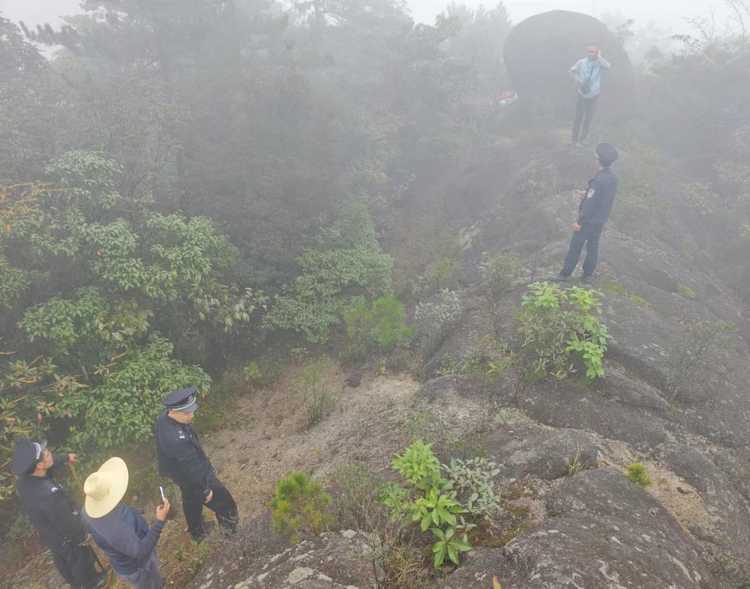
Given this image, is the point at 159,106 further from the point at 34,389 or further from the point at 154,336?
the point at 34,389

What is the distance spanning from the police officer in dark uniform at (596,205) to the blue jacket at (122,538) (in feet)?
24.5

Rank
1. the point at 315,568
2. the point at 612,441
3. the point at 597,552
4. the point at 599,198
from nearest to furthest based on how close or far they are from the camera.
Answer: the point at 597,552 < the point at 315,568 < the point at 612,441 < the point at 599,198

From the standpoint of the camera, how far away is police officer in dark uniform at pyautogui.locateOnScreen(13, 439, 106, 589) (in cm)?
426

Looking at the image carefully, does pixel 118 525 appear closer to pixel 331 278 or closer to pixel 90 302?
pixel 90 302

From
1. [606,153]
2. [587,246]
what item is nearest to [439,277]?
[587,246]

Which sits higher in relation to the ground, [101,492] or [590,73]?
[590,73]

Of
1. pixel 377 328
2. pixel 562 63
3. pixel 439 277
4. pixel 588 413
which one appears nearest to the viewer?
pixel 588 413

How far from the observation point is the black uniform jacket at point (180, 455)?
4668 mm

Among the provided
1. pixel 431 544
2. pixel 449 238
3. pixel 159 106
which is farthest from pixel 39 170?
pixel 449 238

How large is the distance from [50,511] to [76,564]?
796mm

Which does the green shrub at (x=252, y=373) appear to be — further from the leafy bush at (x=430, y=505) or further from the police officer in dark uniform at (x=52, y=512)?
the leafy bush at (x=430, y=505)

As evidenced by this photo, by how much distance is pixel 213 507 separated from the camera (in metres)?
5.15

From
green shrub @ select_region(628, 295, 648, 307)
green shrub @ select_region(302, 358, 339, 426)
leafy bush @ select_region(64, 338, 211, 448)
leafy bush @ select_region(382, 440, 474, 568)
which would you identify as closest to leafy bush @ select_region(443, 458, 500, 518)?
leafy bush @ select_region(382, 440, 474, 568)

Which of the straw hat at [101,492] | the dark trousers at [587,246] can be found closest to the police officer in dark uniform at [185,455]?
the straw hat at [101,492]
